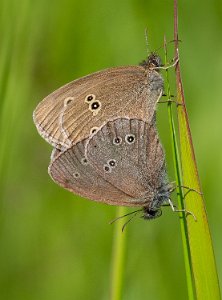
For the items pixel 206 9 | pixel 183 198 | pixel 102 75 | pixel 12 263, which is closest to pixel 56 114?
pixel 102 75

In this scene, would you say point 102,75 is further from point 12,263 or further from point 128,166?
point 12,263

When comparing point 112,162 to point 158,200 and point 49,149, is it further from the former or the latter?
point 49,149

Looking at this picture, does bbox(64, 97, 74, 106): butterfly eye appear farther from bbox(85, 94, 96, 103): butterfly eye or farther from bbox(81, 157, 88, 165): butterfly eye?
bbox(81, 157, 88, 165): butterfly eye

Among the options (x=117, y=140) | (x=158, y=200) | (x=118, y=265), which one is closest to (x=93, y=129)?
(x=117, y=140)

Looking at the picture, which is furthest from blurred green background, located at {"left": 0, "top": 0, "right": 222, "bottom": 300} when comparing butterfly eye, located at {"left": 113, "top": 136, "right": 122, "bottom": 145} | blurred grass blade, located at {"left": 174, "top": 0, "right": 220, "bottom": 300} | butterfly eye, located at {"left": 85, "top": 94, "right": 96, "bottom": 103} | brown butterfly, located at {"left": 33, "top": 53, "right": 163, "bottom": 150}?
blurred grass blade, located at {"left": 174, "top": 0, "right": 220, "bottom": 300}

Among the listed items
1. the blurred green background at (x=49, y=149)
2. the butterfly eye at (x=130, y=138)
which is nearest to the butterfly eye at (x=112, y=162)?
the butterfly eye at (x=130, y=138)

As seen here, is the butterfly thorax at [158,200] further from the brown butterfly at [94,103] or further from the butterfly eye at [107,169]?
the brown butterfly at [94,103]
